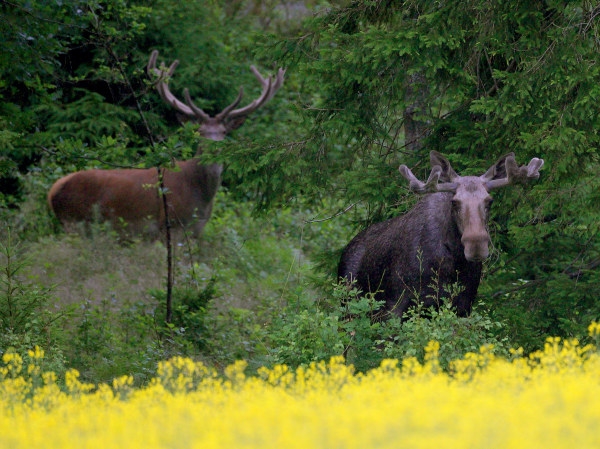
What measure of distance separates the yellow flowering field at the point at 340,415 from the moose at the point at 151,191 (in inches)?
377

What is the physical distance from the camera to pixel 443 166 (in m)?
9.39

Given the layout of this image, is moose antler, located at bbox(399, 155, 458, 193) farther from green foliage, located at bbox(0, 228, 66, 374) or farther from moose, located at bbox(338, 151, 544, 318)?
green foliage, located at bbox(0, 228, 66, 374)

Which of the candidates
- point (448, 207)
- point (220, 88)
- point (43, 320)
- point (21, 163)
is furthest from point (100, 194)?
point (448, 207)

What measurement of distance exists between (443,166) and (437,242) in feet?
2.29

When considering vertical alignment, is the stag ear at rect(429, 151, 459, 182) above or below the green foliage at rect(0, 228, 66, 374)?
above

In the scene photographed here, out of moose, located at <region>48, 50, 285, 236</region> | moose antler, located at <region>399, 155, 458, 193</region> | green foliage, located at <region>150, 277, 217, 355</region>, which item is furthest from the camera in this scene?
moose, located at <region>48, 50, 285, 236</region>

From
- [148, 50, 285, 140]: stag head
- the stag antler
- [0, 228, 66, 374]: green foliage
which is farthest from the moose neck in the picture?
[148, 50, 285, 140]: stag head

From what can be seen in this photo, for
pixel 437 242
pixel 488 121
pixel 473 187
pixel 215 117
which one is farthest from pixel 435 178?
pixel 215 117

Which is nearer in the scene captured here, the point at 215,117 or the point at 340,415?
the point at 340,415

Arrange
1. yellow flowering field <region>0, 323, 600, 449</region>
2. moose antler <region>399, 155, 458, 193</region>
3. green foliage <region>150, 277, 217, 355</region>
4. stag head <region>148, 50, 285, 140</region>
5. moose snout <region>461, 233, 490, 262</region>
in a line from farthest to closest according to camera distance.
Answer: stag head <region>148, 50, 285, 140</region>, green foliage <region>150, 277, 217, 355</region>, moose antler <region>399, 155, 458, 193</region>, moose snout <region>461, 233, 490, 262</region>, yellow flowering field <region>0, 323, 600, 449</region>

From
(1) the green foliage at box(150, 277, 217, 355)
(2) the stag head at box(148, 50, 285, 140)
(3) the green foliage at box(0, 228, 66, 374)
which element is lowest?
(1) the green foliage at box(150, 277, 217, 355)

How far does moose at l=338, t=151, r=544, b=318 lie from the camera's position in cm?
898

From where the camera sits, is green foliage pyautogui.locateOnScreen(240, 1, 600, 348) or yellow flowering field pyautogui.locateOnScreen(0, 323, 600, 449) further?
green foliage pyautogui.locateOnScreen(240, 1, 600, 348)

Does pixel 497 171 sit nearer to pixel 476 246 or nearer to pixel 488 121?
pixel 476 246
